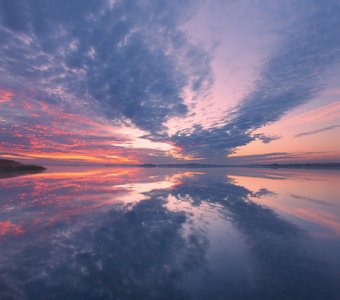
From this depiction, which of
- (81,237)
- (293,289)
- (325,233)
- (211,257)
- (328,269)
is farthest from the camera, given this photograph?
(325,233)

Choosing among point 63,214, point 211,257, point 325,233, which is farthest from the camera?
point 63,214

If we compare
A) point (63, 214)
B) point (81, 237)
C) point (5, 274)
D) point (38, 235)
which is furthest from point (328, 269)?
point (63, 214)

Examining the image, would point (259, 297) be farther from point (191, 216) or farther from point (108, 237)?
point (191, 216)

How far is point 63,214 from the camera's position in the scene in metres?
10.6

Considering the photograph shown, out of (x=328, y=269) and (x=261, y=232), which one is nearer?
(x=328, y=269)

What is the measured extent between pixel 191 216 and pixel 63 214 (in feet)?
25.2

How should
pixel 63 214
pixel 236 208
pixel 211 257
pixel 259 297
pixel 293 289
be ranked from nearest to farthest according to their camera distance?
1. pixel 259 297
2. pixel 293 289
3. pixel 211 257
4. pixel 63 214
5. pixel 236 208

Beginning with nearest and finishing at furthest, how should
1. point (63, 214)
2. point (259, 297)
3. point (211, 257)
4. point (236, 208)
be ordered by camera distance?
1. point (259, 297)
2. point (211, 257)
3. point (63, 214)
4. point (236, 208)

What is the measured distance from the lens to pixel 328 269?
17.9ft

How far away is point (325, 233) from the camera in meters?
8.23

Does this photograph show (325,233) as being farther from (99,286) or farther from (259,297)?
(99,286)

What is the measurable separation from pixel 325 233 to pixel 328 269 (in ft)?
12.0

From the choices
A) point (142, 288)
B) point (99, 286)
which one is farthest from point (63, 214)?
point (142, 288)

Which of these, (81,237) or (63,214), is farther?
(63,214)
